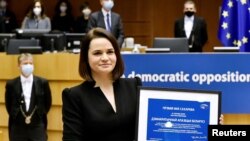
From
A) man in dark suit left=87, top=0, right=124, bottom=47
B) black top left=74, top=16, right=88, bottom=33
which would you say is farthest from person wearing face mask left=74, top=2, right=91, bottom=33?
man in dark suit left=87, top=0, right=124, bottom=47

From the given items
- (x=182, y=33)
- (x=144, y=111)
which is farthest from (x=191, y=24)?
(x=144, y=111)

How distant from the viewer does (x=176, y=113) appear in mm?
2549

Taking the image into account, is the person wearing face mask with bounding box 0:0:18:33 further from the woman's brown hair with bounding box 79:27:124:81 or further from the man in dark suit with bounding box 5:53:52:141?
the woman's brown hair with bounding box 79:27:124:81

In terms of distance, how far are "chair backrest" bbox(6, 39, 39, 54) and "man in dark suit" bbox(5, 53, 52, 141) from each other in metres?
1.21

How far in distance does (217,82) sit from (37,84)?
7.62 ft

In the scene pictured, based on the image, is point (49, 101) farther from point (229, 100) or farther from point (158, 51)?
point (229, 100)

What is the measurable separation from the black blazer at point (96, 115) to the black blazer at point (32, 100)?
4.85m

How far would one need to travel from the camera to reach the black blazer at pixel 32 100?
739cm

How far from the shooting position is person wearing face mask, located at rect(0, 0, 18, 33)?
502 inches

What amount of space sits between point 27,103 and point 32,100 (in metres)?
0.07

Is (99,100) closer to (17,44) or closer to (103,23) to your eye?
(103,23)

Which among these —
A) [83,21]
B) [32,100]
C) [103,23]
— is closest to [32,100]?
[32,100]

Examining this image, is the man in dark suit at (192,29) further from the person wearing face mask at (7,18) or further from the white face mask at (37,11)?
the person wearing face mask at (7,18)

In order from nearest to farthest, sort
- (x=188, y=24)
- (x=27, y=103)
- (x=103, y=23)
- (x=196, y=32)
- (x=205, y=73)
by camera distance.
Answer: (x=205, y=73)
(x=27, y=103)
(x=103, y=23)
(x=196, y=32)
(x=188, y=24)
